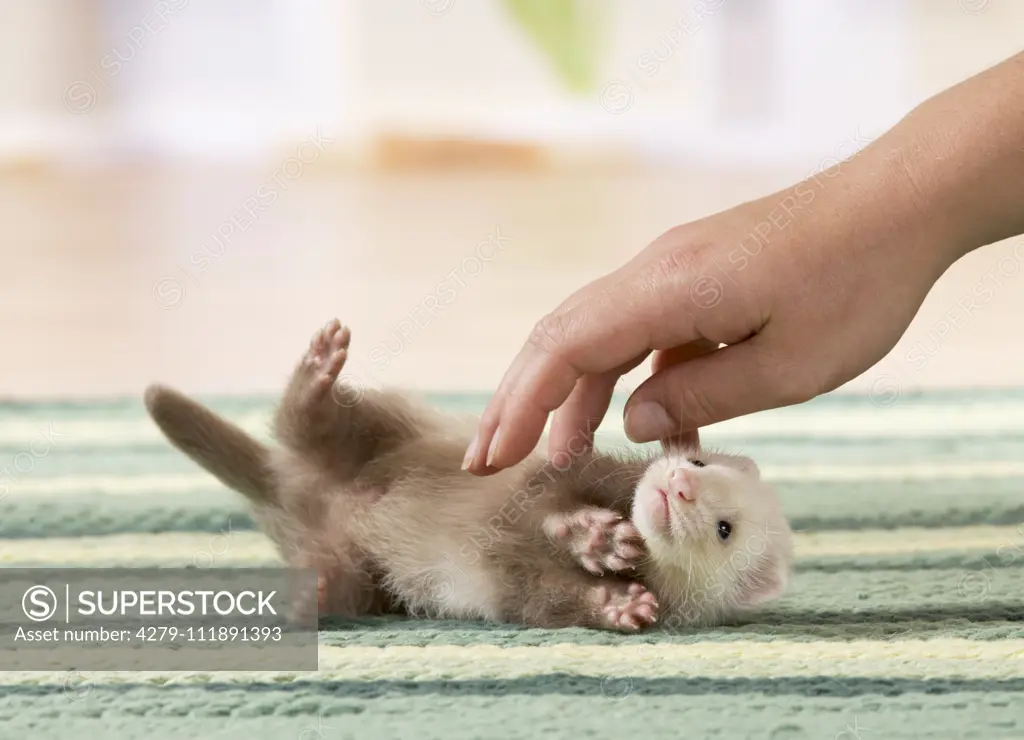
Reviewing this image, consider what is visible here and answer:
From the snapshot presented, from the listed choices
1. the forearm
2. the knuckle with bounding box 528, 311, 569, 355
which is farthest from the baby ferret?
the forearm

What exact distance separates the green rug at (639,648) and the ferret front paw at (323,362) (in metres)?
0.18

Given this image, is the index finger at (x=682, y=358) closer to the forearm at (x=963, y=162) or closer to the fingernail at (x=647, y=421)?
the fingernail at (x=647, y=421)

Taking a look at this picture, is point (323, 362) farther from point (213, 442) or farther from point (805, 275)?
point (805, 275)

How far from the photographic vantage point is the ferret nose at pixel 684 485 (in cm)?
104

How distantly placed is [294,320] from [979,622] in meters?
1.58

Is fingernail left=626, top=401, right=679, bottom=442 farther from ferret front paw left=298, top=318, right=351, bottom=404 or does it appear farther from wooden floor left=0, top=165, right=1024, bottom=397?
wooden floor left=0, top=165, right=1024, bottom=397

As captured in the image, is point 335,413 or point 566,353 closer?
point 566,353

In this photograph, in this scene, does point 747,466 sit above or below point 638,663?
above

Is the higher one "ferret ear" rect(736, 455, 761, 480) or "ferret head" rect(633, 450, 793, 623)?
"ferret ear" rect(736, 455, 761, 480)

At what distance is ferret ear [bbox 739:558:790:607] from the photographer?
3.58ft

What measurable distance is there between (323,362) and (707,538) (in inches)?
16.2

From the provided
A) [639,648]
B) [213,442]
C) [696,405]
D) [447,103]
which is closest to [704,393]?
[696,405]

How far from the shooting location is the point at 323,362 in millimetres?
1211

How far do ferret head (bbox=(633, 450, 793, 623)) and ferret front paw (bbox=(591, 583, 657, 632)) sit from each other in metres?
0.04
